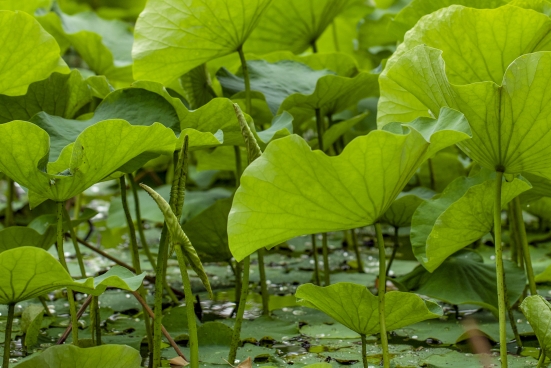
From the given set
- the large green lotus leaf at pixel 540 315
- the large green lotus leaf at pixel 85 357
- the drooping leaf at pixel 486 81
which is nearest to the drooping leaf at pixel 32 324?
the large green lotus leaf at pixel 85 357

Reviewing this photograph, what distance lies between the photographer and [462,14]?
3.34 ft

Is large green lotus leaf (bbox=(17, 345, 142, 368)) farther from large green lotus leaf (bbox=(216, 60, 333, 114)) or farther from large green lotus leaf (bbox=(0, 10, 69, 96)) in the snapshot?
large green lotus leaf (bbox=(216, 60, 333, 114))

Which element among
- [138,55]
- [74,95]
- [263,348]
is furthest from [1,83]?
[263,348]

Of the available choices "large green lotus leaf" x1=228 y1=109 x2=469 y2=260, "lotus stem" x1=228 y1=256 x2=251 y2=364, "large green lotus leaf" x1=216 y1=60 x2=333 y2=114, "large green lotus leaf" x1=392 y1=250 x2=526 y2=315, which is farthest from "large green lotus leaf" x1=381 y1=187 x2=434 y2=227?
"large green lotus leaf" x1=228 y1=109 x2=469 y2=260

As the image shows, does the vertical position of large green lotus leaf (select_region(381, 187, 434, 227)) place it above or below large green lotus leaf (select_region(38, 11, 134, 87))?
below

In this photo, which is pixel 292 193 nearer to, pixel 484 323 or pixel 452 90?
pixel 452 90

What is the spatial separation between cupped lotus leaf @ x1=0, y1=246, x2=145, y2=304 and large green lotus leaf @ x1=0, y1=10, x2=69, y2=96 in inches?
18.2

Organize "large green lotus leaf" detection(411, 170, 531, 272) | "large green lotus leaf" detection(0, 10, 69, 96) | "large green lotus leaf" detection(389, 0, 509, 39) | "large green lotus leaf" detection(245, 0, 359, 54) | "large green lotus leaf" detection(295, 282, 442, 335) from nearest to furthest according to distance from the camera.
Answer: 1. "large green lotus leaf" detection(295, 282, 442, 335)
2. "large green lotus leaf" detection(411, 170, 531, 272)
3. "large green lotus leaf" detection(0, 10, 69, 96)
4. "large green lotus leaf" detection(389, 0, 509, 39)
5. "large green lotus leaf" detection(245, 0, 359, 54)

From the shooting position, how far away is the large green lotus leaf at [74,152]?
89 cm

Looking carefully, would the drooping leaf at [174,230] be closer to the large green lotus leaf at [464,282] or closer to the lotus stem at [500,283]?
the lotus stem at [500,283]

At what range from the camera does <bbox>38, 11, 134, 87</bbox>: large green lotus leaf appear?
1647 mm

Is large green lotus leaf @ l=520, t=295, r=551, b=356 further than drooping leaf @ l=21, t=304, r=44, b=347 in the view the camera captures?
No

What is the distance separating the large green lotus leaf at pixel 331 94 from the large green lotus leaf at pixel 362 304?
0.49 meters

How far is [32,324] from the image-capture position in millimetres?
1165
